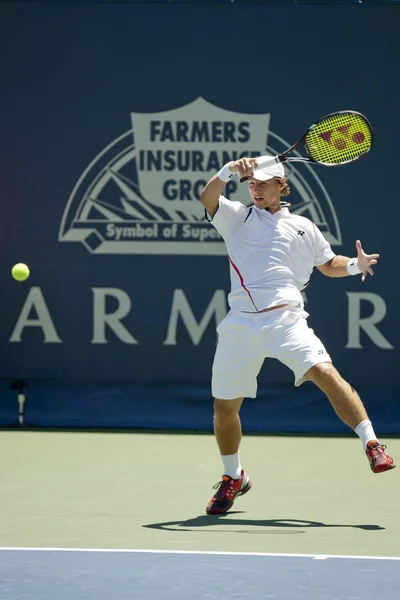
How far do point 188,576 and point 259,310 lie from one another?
1.55 meters

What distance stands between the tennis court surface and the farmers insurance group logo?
1.10 meters

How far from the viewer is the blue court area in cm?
407

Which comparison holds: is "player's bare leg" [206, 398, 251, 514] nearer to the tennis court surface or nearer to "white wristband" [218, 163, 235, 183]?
the tennis court surface

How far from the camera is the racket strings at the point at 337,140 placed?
582 centimetres

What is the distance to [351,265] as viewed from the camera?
5762 mm

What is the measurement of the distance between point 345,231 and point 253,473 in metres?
1.79

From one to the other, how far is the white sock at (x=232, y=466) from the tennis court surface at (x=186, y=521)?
15 cm

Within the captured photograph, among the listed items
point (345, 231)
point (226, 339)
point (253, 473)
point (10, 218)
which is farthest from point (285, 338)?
point (10, 218)

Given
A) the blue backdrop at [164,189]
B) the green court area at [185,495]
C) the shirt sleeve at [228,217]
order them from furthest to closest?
the blue backdrop at [164,189]
the shirt sleeve at [228,217]
the green court area at [185,495]

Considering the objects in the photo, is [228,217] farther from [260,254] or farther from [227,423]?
[227,423]

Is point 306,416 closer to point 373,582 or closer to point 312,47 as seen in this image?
point 312,47

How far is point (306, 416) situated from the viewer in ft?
26.0

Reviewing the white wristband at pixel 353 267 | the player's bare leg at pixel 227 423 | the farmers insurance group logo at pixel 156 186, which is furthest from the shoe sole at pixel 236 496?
the farmers insurance group logo at pixel 156 186

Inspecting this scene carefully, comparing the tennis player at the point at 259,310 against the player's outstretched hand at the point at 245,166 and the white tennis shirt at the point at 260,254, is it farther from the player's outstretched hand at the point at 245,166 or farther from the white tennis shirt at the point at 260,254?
the player's outstretched hand at the point at 245,166
